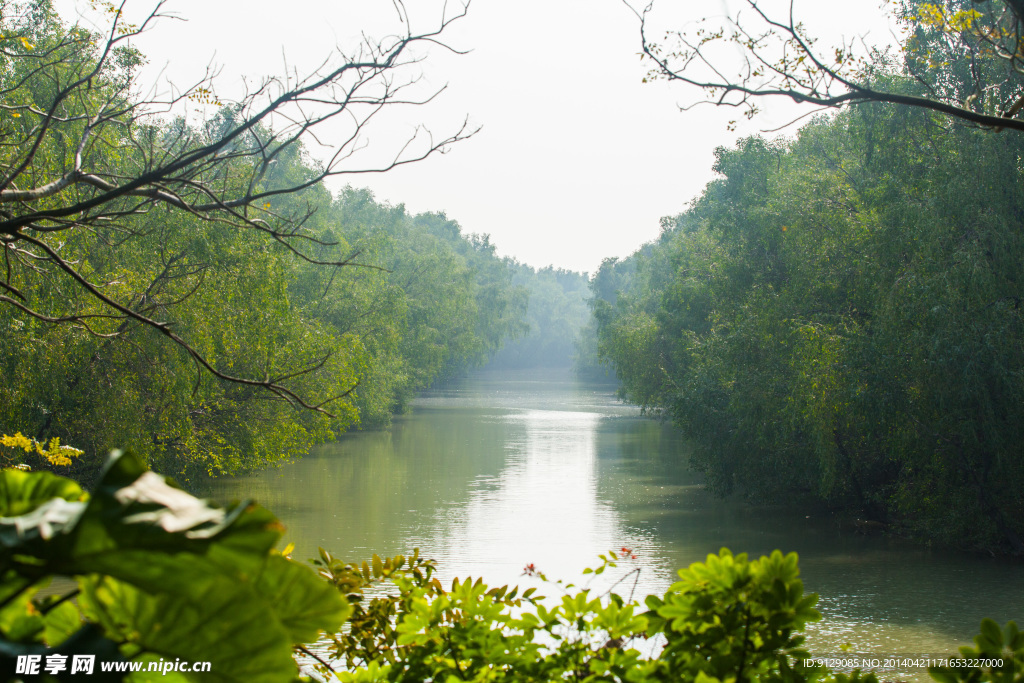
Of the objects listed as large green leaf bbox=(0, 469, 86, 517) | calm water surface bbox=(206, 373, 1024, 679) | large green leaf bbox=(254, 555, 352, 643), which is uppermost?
large green leaf bbox=(0, 469, 86, 517)

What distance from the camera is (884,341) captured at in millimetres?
10945

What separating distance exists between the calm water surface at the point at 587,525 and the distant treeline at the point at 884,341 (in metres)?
0.80

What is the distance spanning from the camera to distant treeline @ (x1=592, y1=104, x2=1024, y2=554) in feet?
32.2

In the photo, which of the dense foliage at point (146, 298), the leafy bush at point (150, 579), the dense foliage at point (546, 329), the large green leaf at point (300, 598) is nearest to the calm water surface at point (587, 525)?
the dense foliage at point (146, 298)

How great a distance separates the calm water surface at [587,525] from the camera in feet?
29.8

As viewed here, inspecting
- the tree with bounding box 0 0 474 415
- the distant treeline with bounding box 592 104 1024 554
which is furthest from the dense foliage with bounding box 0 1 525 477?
the distant treeline with bounding box 592 104 1024 554

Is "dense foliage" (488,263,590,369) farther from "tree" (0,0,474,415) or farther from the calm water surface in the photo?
"tree" (0,0,474,415)

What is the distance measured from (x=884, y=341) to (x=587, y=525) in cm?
514

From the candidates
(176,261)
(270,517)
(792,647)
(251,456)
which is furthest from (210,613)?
(251,456)

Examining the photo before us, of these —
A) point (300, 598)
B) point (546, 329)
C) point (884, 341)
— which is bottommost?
point (300, 598)

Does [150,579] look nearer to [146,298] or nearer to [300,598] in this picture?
[300,598]

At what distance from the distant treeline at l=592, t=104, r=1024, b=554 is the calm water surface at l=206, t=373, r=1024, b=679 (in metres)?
0.80

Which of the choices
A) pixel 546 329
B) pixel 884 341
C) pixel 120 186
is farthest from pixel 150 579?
pixel 546 329

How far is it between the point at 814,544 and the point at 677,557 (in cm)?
226
